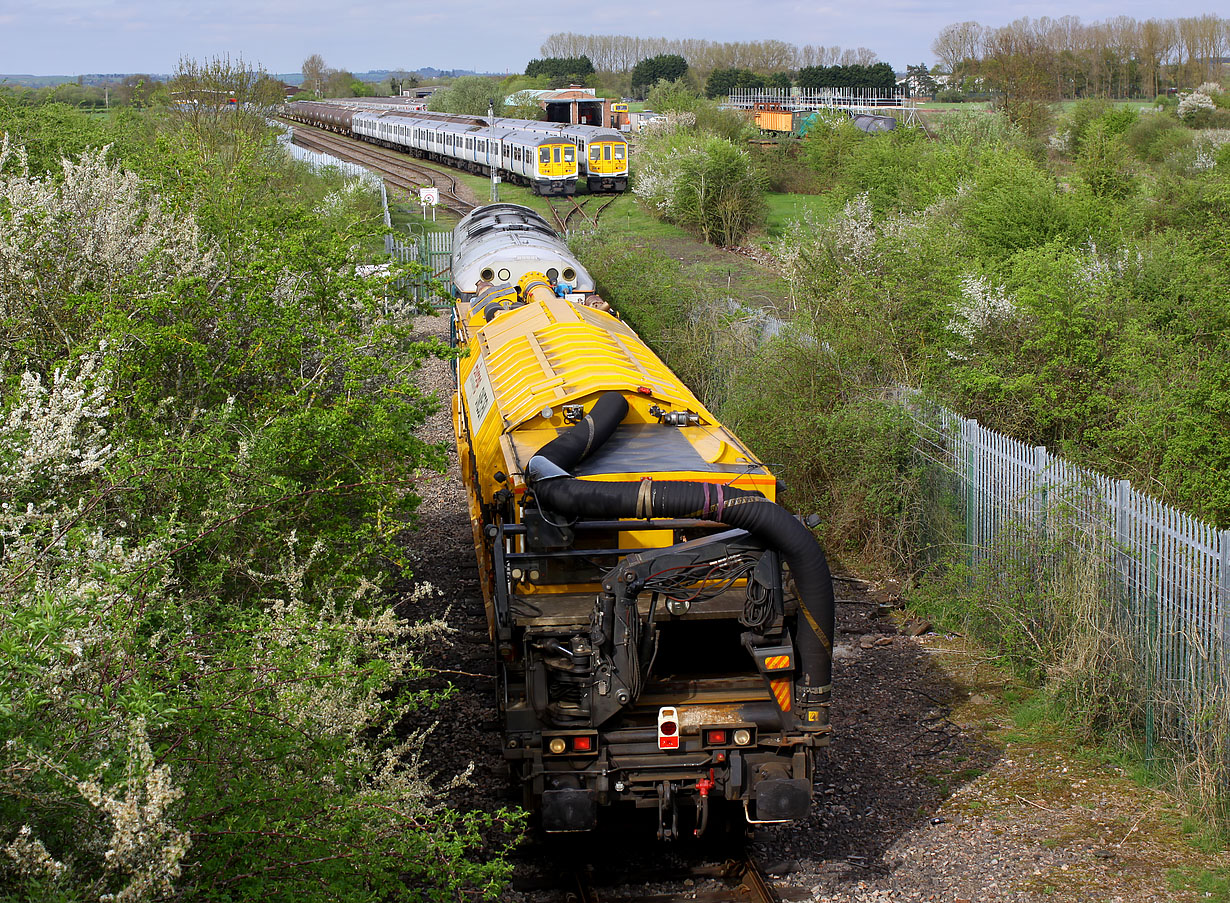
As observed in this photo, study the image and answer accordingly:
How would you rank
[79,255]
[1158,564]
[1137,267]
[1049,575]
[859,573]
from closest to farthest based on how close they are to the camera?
[1158,564], [79,255], [1049,575], [859,573], [1137,267]

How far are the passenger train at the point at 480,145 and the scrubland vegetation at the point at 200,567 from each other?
2854cm

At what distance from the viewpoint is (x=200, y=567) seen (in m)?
6.39

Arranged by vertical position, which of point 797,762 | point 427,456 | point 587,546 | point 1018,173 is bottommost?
point 797,762

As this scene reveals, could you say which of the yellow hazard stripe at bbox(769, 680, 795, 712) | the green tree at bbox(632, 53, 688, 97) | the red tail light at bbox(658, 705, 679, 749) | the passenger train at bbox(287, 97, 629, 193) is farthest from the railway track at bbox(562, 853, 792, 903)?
the green tree at bbox(632, 53, 688, 97)

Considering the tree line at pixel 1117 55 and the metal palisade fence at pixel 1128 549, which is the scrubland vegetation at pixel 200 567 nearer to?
the metal palisade fence at pixel 1128 549

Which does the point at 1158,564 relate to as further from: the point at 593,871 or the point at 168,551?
the point at 168,551

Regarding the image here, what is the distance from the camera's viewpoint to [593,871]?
7.26 meters

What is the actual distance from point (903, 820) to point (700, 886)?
1.72 meters

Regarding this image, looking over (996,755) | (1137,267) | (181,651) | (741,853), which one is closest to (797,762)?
(741,853)

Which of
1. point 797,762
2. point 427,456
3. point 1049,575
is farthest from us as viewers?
point 1049,575

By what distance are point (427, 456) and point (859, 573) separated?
21.8 ft

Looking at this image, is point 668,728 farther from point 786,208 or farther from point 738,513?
point 786,208

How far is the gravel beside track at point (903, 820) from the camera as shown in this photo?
23.0ft

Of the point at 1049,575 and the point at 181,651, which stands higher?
the point at 181,651
